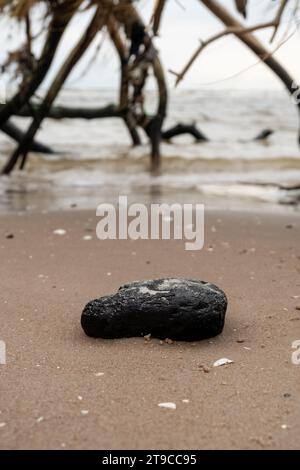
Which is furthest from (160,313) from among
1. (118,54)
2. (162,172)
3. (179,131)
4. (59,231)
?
(179,131)

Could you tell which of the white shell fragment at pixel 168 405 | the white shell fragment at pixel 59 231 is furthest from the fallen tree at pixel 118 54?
the white shell fragment at pixel 168 405

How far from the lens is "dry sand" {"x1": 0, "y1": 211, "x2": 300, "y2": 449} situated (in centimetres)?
249

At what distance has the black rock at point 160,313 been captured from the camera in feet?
10.9

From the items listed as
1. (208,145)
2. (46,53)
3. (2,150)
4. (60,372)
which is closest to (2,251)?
(60,372)

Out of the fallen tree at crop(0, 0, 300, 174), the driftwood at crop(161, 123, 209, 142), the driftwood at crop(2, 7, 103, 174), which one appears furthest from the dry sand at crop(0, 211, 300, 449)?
the driftwood at crop(161, 123, 209, 142)

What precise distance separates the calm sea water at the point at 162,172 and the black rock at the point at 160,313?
13.4ft

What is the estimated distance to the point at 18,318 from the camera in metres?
3.69

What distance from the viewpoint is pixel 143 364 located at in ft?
10.2

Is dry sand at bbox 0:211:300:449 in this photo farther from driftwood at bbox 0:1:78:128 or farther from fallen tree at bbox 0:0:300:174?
driftwood at bbox 0:1:78:128

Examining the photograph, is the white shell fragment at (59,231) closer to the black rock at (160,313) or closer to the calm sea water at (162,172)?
the calm sea water at (162,172)

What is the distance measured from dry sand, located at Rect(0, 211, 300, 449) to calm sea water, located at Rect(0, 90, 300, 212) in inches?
108

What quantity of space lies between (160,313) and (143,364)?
0.99 feet
